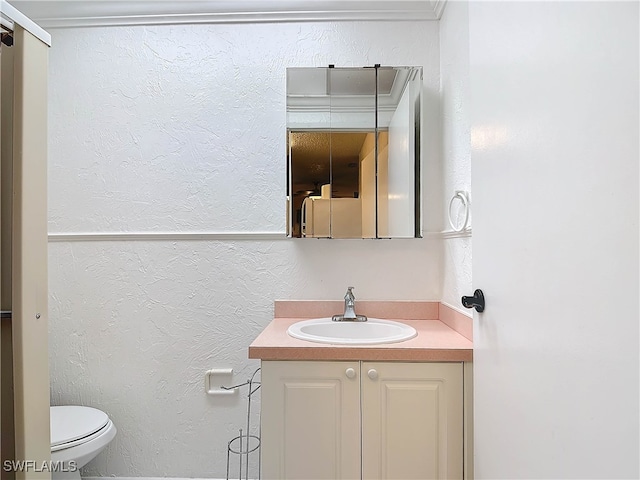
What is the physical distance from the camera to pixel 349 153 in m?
1.90

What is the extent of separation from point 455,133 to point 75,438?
192cm

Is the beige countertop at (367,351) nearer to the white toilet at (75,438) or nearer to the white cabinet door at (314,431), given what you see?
the white cabinet door at (314,431)

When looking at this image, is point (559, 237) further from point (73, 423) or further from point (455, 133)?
point (73, 423)

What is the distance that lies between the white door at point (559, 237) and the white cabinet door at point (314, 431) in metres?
0.42

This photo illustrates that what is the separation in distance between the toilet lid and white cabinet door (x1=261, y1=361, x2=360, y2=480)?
786mm

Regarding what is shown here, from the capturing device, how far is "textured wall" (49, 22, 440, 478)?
1.95 m

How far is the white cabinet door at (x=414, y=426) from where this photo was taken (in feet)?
4.36

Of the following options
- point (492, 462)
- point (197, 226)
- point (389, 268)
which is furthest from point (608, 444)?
point (197, 226)

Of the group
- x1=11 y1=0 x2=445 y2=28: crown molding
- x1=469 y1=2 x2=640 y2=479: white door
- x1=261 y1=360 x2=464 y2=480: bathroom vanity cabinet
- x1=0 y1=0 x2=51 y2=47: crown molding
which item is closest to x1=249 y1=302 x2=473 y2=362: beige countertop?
x1=261 y1=360 x2=464 y2=480: bathroom vanity cabinet

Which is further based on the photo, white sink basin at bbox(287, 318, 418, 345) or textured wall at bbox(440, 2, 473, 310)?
white sink basin at bbox(287, 318, 418, 345)

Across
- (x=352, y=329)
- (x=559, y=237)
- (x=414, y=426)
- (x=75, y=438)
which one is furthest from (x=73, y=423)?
(x=559, y=237)

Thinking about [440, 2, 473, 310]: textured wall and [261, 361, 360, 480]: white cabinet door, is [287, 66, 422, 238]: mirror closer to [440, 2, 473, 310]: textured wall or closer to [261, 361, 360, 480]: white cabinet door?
[440, 2, 473, 310]: textured wall

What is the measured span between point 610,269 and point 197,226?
1703mm

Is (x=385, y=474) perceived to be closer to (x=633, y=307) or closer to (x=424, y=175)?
(x=633, y=307)
